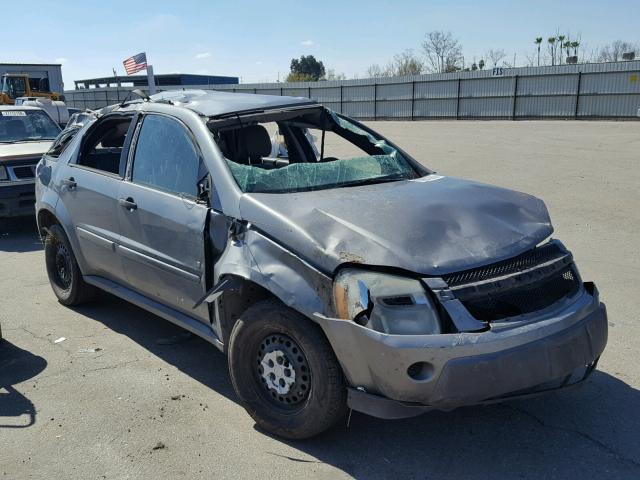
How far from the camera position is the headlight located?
2783 millimetres

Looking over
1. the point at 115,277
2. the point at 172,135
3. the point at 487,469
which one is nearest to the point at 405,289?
the point at 487,469

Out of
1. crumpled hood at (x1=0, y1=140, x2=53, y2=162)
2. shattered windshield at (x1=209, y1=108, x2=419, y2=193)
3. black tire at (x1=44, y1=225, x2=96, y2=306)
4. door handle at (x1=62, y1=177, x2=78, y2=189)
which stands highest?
shattered windshield at (x1=209, y1=108, x2=419, y2=193)

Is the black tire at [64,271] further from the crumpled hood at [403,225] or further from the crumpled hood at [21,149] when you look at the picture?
the crumpled hood at [21,149]

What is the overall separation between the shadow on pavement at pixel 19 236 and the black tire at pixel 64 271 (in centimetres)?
279

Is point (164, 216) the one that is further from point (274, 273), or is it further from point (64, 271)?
point (64, 271)

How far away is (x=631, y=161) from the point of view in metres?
13.5

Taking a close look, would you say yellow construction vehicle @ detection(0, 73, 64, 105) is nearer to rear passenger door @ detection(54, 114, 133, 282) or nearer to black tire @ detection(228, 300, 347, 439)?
rear passenger door @ detection(54, 114, 133, 282)

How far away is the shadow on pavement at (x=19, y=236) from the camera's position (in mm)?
8344

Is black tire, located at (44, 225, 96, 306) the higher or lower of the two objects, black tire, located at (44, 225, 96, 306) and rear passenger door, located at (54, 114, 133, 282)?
the lower

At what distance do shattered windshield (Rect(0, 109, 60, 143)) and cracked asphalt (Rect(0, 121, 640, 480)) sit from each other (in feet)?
16.7

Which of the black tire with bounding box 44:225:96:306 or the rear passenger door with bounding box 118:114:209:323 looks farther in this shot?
the black tire with bounding box 44:225:96:306

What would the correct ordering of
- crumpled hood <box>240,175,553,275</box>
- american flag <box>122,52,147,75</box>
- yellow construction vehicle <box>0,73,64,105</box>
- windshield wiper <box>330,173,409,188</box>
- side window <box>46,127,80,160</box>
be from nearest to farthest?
crumpled hood <box>240,175,553,275</box> < windshield wiper <box>330,173,409,188</box> < side window <box>46,127,80,160</box> < american flag <box>122,52,147,75</box> < yellow construction vehicle <box>0,73,64,105</box>

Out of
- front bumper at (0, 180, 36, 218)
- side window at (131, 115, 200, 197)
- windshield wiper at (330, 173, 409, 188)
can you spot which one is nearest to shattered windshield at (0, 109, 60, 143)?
front bumper at (0, 180, 36, 218)

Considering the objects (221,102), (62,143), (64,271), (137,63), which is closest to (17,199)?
(62,143)
